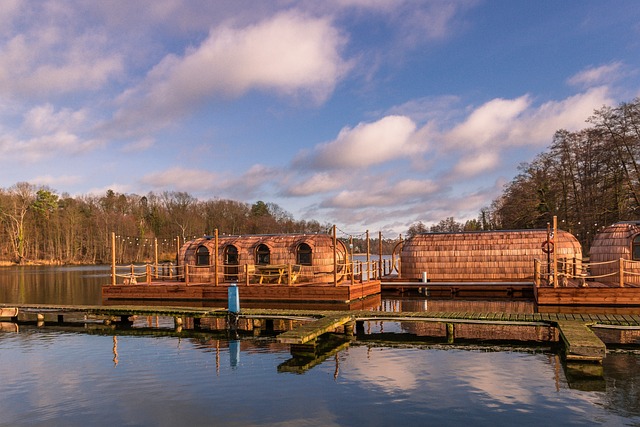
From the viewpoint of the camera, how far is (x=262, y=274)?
27.3 meters

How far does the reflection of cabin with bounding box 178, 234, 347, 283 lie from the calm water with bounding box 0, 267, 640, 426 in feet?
39.2

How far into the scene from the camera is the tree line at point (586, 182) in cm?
4275

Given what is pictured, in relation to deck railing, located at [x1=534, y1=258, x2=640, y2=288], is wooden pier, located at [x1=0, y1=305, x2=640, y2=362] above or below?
below

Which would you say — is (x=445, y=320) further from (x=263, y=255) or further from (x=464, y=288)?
(x=263, y=255)

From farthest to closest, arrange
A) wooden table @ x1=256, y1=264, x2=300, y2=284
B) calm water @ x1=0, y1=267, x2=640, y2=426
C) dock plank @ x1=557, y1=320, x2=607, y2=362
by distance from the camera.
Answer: wooden table @ x1=256, y1=264, x2=300, y2=284
dock plank @ x1=557, y1=320, x2=607, y2=362
calm water @ x1=0, y1=267, x2=640, y2=426

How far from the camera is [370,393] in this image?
1062 cm

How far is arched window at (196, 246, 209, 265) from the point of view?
100 feet

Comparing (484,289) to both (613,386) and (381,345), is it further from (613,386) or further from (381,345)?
(613,386)

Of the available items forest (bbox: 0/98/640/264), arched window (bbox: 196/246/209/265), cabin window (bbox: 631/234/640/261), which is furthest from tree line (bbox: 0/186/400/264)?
cabin window (bbox: 631/234/640/261)

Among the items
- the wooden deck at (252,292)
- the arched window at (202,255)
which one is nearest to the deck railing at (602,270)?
the wooden deck at (252,292)

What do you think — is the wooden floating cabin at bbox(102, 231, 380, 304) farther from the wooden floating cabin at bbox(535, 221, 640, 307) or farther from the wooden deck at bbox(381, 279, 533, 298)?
the wooden floating cabin at bbox(535, 221, 640, 307)

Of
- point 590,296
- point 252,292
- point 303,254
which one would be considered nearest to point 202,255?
point 252,292

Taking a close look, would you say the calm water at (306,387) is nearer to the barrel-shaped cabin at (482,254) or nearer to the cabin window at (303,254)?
the cabin window at (303,254)

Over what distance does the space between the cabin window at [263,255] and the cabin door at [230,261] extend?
1392 mm
